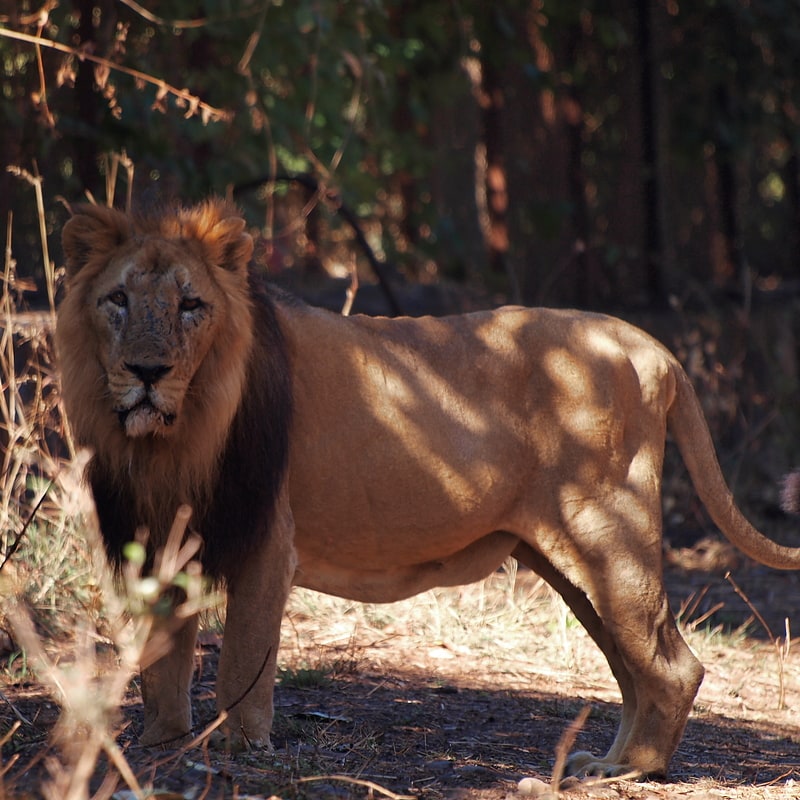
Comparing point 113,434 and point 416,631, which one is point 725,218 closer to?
point 416,631

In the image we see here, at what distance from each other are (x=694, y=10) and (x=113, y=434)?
823 centimetres

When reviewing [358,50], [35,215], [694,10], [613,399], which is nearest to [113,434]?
[613,399]

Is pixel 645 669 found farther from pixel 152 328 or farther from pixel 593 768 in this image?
pixel 152 328

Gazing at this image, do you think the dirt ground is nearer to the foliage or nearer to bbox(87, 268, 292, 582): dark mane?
bbox(87, 268, 292, 582): dark mane

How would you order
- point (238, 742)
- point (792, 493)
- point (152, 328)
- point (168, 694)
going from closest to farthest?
point (152, 328) < point (238, 742) < point (168, 694) < point (792, 493)

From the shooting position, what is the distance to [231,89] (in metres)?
7.38

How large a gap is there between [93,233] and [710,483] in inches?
77.5

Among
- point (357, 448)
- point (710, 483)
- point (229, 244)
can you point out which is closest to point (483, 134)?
point (710, 483)

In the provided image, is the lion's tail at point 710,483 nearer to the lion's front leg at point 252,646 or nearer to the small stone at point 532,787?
the small stone at point 532,787

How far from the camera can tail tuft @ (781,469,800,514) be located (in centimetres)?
360

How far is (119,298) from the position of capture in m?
3.00

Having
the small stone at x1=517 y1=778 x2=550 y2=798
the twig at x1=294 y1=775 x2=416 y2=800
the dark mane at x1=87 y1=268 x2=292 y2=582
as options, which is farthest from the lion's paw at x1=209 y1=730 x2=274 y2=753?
the small stone at x1=517 y1=778 x2=550 y2=798

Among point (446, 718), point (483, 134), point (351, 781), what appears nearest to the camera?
point (351, 781)

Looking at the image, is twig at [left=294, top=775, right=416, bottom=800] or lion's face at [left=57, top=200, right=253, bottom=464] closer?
twig at [left=294, top=775, right=416, bottom=800]
